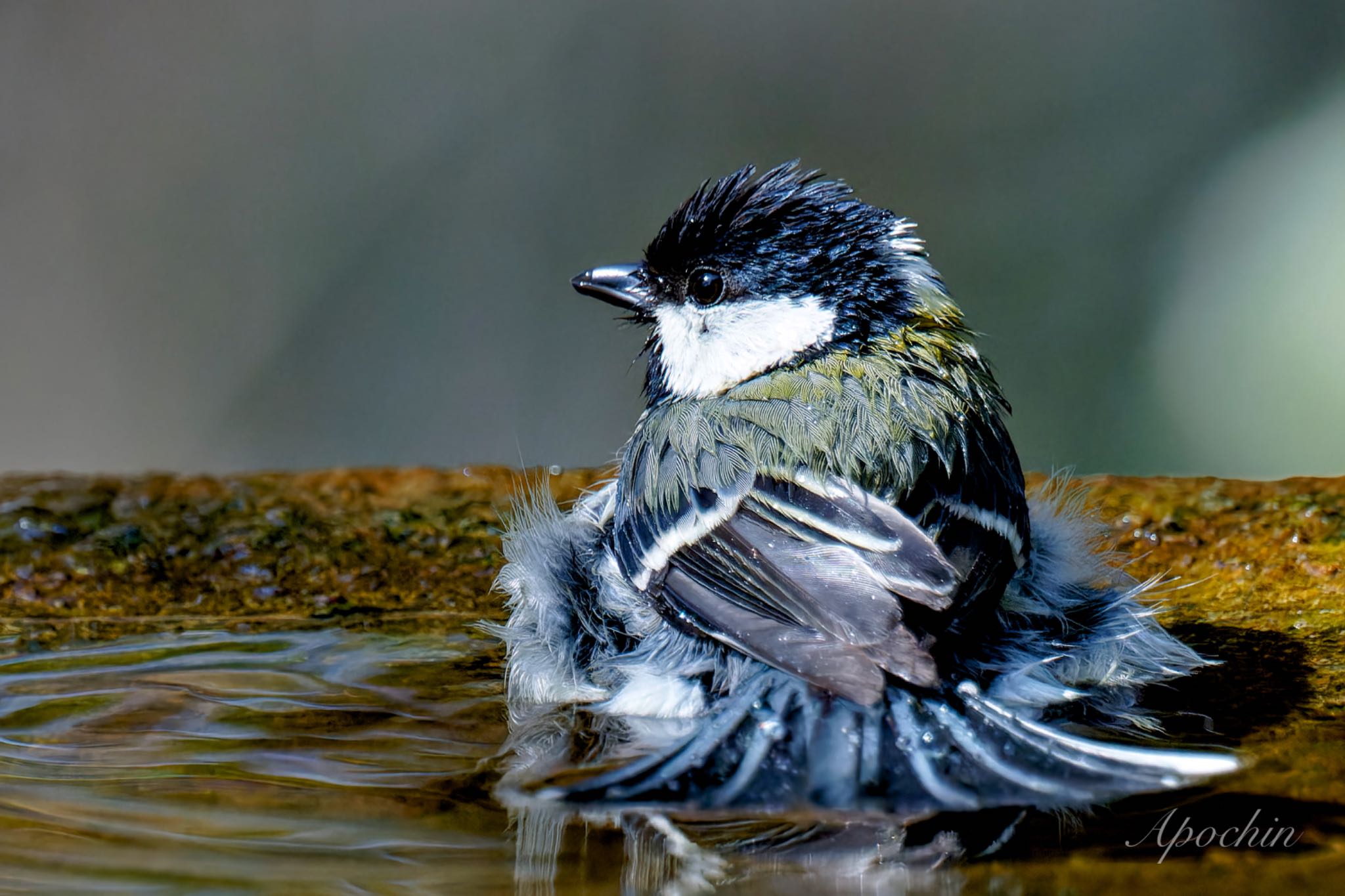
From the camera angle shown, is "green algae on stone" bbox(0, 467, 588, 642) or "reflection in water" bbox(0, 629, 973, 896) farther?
"green algae on stone" bbox(0, 467, 588, 642)

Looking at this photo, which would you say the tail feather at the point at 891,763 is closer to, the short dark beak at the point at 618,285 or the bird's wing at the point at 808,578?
the bird's wing at the point at 808,578

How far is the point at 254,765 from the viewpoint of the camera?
1759mm

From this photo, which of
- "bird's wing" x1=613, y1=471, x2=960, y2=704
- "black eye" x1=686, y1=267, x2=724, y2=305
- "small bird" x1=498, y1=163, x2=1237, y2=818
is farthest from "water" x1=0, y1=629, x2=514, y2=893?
"black eye" x1=686, y1=267, x2=724, y2=305

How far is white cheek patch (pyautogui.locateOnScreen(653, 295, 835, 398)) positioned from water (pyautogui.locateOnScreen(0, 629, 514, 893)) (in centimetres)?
62

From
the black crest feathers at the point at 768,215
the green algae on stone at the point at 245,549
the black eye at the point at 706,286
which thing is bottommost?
the green algae on stone at the point at 245,549

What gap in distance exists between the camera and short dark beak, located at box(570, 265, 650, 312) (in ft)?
8.02

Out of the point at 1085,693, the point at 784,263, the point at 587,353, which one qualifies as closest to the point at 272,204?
the point at 587,353

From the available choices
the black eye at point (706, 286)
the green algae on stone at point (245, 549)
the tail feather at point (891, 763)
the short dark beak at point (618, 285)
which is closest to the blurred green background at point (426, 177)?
the green algae on stone at point (245, 549)

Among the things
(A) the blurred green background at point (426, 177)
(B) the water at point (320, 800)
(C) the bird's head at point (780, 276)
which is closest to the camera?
(B) the water at point (320, 800)

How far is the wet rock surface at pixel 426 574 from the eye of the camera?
189 cm

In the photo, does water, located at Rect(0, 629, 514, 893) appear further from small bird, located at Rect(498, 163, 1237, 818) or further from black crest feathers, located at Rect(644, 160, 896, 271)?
black crest feathers, located at Rect(644, 160, 896, 271)

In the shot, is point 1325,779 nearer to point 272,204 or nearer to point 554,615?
point 554,615

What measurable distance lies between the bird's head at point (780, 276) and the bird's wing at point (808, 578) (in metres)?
0.41

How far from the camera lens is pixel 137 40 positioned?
701cm
